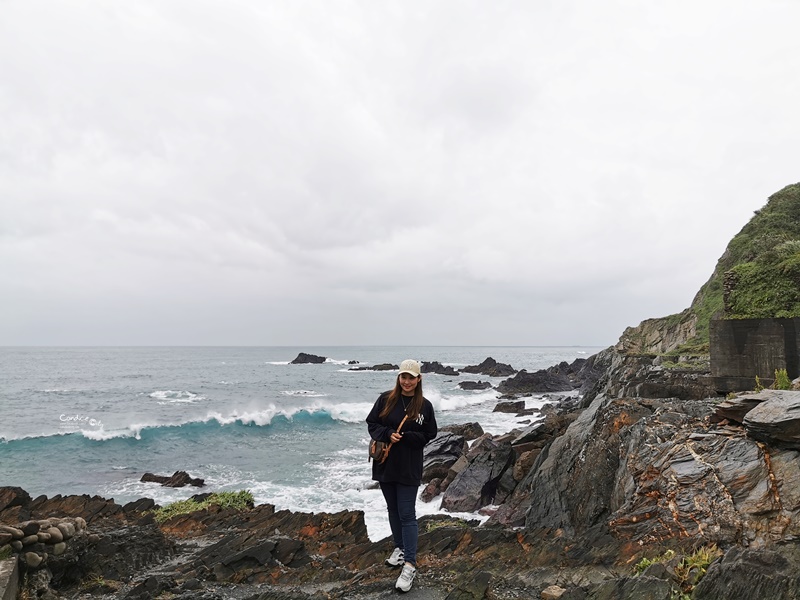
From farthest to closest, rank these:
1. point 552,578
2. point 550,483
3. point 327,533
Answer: point 550,483 → point 327,533 → point 552,578

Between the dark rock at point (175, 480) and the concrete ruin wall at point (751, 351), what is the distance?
19.9m

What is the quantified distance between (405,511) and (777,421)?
5.34 meters

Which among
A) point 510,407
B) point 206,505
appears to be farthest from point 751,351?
point 510,407

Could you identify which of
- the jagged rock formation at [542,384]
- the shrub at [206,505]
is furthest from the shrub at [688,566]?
A: the jagged rock formation at [542,384]

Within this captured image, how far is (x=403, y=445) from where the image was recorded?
526 cm

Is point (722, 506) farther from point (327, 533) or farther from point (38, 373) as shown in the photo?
point (38, 373)

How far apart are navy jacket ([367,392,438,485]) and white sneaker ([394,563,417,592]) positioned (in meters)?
1.01

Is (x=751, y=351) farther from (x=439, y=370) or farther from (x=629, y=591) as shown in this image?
(x=439, y=370)

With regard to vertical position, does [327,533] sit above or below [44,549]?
below

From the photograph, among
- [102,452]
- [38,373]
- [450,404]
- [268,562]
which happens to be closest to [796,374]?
[268,562]

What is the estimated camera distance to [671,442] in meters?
8.09

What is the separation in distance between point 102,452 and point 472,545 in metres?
26.9

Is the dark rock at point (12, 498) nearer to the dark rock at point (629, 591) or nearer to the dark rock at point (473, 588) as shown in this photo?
the dark rock at point (473, 588)

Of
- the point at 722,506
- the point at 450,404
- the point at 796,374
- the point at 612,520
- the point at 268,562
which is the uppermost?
the point at 796,374
